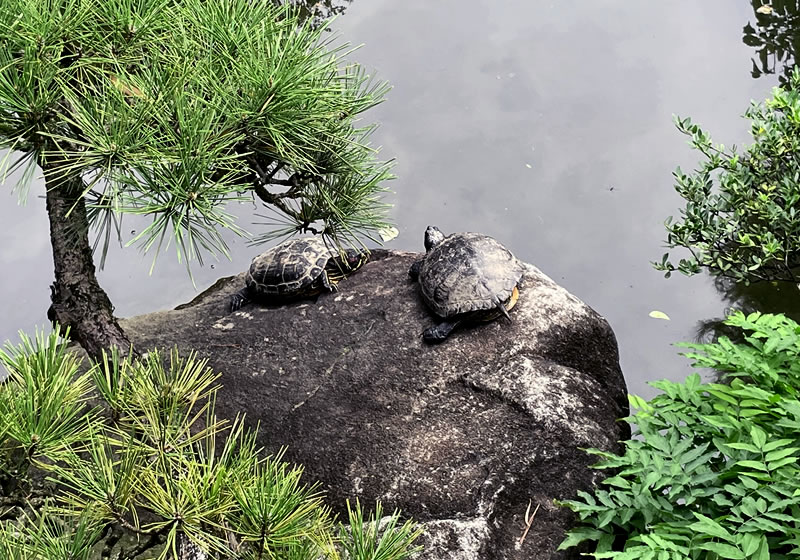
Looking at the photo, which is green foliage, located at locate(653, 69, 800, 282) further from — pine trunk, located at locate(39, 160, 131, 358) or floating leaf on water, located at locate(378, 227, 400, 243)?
pine trunk, located at locate(39, 160, 131, 358)

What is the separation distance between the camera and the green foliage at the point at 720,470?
2.09m

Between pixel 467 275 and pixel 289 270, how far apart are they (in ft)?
2.81

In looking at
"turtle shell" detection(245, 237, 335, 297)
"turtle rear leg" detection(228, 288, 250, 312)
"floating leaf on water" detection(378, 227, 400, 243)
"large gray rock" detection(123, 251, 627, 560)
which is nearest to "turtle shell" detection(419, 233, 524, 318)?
"large gray rock" detection(123, 251, 627, 560)

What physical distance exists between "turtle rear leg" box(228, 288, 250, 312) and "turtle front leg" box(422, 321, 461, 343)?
3.34ft

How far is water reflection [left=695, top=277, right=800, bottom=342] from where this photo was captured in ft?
14.0

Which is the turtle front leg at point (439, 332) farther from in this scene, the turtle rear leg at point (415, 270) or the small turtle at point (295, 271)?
the small turtle at point (295, 271)

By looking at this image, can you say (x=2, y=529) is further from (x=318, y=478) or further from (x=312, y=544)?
(x=318, y=478)

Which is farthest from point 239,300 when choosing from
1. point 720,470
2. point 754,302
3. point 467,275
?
point 754,302

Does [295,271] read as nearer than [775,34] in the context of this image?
Yes

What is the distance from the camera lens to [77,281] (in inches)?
118

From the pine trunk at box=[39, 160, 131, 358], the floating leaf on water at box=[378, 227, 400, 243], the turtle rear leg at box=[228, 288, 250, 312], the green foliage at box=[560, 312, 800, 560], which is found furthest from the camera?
the floating leaf on water at box=[378, 227, 400, 243]

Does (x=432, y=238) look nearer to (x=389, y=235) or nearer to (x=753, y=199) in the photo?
(x=389, y=235)

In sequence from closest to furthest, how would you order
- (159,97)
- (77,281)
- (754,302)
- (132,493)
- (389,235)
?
(132,493) < (159,97) < (77,281) < (754,302) < (389,235)

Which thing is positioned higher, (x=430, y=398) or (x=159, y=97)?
(x=159, y=97)
